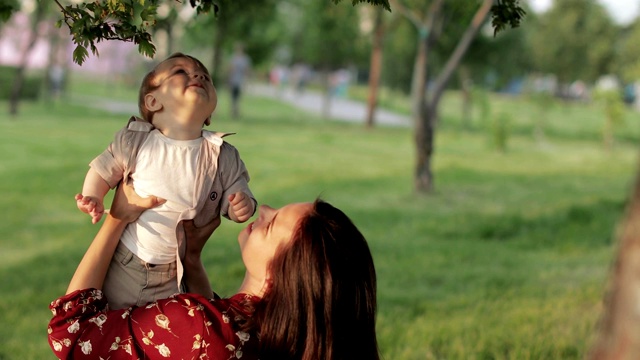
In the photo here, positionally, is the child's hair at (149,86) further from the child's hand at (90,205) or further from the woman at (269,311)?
the woman at (269,311)

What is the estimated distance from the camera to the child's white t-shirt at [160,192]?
2.65 m

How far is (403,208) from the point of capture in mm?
12070

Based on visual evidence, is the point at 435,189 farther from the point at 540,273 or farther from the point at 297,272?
the point at 297,272

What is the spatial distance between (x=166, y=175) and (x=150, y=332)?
0.49 m

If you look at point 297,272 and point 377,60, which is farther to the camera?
point 377,60

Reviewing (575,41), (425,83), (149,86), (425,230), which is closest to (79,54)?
(149,86)

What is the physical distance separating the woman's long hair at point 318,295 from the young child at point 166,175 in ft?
1.12

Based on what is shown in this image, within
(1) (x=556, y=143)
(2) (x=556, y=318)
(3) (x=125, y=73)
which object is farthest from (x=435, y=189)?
(3) (x=125, y=73)

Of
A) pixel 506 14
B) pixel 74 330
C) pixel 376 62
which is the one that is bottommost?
pixel 74 330

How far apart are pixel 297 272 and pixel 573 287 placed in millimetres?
5956

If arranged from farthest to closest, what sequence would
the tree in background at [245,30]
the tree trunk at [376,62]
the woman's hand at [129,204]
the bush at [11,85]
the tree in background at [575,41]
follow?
the tree in background at [575,41]
the bush at [11,85]
the tree trunk at [376,62]
the tree in background at [245,30]
the woman's hand at [129,204]

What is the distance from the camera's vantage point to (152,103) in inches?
107

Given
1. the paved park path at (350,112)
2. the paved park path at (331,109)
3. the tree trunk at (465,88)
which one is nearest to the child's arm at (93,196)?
the paved park path at (331,109)

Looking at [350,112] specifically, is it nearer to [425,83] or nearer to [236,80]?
[236,80]
